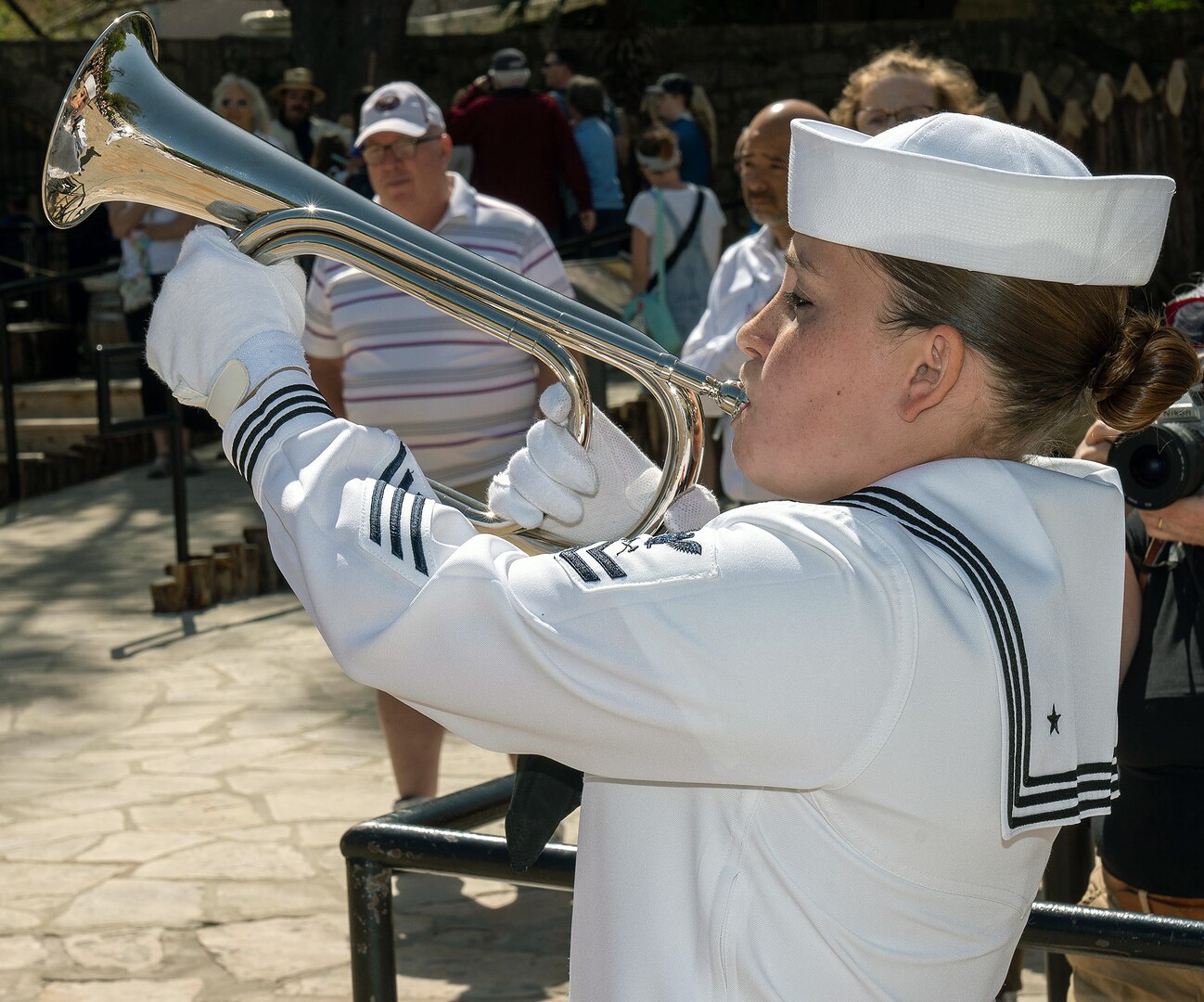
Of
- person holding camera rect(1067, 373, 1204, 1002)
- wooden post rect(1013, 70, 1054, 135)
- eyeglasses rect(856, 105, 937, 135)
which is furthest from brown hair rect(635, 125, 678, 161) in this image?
person holding camera rect(1067, 373, 1204, 1002)

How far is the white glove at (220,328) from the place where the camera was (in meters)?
1.36

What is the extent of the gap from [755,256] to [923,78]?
57 centimetres

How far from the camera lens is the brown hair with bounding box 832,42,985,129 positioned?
3.53 m

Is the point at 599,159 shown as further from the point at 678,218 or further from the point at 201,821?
the point at 201,821

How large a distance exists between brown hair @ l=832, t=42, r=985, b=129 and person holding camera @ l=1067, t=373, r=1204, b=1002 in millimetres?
1581

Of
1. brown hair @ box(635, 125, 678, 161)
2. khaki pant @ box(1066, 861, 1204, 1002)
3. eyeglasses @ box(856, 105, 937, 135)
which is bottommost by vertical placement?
khaki pant @ box(1066, 861, 1204, 1002)

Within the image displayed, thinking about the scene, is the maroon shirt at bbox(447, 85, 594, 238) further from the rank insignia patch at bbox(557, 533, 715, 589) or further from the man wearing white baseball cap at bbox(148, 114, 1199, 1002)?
the rank insignia patch at bbox(557, 533, 715, 589)

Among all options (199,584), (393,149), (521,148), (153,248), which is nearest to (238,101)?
(153,248)

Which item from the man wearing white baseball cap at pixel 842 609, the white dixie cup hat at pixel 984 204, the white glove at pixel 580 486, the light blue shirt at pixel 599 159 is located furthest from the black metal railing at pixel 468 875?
the light blue shirt at pixel 599 159

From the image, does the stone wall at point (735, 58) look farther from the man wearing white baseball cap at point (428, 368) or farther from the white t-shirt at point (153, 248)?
the man wearing white baseball cap at point (428, 368)

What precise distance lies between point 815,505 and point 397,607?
0.31m

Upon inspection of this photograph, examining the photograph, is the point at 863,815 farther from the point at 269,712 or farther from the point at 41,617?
the point at 41,617

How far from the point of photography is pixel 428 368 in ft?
12.2

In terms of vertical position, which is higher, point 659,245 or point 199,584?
point 659,245
